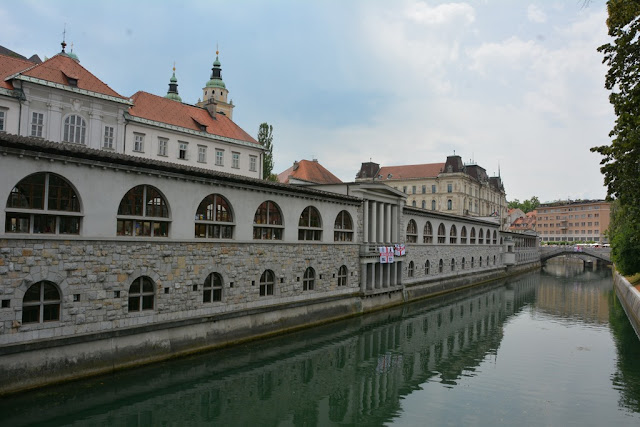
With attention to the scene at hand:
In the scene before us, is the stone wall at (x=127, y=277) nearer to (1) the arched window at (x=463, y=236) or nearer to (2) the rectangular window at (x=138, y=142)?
(2) the rectangular window at (x=138, y=142)

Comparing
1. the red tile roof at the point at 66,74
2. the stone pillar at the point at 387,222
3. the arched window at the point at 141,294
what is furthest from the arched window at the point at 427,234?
the arched window at the point at 141,294

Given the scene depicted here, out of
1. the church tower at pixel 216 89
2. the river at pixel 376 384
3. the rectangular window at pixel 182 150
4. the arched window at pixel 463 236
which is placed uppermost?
the church tower at pixel 216 89

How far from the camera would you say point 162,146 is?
4522 centimetres

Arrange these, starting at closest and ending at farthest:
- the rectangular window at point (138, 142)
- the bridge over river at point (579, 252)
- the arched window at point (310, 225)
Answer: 1. the arched window at point (310, 225)
2. the rectangular window at point (138, 142)
3. the bridge over river at point (579, 252)

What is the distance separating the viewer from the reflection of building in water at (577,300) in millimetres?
40625

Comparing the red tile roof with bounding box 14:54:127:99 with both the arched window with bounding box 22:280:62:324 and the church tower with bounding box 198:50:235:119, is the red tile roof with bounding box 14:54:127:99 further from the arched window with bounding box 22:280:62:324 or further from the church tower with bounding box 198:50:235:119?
the church tower with bounding box 198:50:235:119

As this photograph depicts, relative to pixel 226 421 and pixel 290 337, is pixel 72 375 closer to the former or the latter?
pixel 226 421

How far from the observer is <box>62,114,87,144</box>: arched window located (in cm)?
3651

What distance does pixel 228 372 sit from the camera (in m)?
20.2

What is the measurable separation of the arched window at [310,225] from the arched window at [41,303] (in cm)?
1481

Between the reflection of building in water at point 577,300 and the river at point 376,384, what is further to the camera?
the reflection of building in water at point 577,300

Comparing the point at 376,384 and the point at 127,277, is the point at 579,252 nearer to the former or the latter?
the point at 376,384

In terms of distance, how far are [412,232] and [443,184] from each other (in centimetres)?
5876

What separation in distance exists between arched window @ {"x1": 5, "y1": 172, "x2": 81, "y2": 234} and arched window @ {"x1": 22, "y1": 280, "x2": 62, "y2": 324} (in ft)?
6.50
